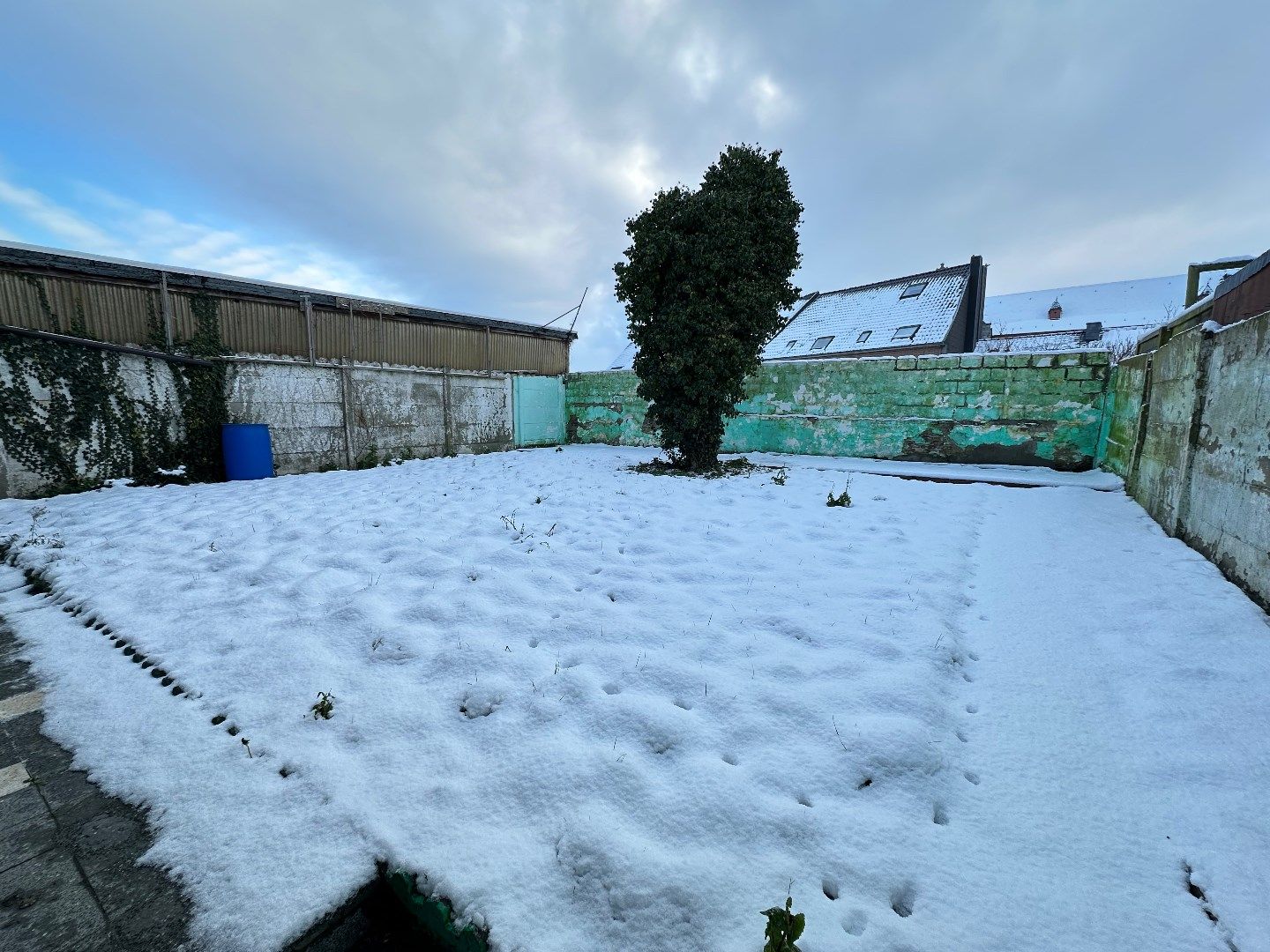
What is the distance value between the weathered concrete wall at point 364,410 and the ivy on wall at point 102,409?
18.8 inches

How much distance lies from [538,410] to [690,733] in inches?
409

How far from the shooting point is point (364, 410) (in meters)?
8.62

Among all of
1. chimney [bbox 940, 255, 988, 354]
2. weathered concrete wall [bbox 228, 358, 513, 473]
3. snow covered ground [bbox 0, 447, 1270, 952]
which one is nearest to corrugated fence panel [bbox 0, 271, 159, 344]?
weathered concrete wall [bbox 228, 358, 513, 473]

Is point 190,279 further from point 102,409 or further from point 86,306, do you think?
point 102,409

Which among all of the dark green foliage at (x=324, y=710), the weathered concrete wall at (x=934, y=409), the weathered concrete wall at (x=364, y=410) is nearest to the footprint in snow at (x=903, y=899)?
the dark green foliage at (x=324, y=710)

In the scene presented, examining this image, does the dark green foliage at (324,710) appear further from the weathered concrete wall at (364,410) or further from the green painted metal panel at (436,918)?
the weathered concrete wall at (364,410)

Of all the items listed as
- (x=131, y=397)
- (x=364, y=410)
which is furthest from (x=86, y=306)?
(x=364, y=410)

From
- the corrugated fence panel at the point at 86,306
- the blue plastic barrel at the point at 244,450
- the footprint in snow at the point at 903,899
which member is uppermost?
the corrugated fence panel at the point at 86,306

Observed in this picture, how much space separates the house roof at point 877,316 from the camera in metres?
16.9

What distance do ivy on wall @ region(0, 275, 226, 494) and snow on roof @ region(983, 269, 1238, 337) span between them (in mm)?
34766

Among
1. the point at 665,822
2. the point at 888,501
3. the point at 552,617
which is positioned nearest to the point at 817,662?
the point at 665,822

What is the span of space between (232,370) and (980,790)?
9038mm

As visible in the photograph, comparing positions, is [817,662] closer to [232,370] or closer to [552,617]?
[552,617]

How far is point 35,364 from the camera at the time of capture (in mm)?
5527
